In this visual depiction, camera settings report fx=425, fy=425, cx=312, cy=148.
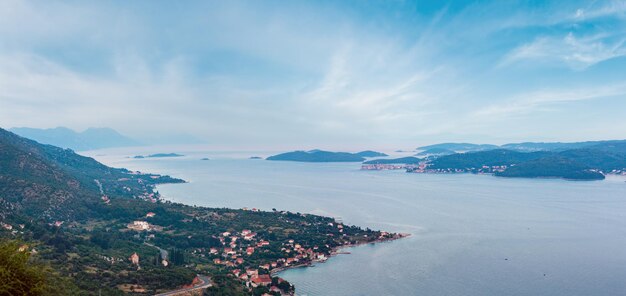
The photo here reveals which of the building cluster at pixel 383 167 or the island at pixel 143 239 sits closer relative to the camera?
the island at pixel 143 239

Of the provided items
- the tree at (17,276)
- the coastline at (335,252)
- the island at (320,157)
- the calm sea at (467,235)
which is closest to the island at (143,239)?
Result: the tree at (17,276)

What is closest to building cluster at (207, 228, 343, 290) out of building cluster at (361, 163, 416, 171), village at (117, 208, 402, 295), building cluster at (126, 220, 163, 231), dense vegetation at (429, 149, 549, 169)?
village at (117, 208, 402, 295)

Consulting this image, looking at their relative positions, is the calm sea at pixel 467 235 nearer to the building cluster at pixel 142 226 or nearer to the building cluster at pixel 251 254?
the building cluster at pixel 251 254

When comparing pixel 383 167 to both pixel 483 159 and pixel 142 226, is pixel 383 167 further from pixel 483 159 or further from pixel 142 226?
pixel 142 226

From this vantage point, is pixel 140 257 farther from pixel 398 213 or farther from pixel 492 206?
pixel 492 206

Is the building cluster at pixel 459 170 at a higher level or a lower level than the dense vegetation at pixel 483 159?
lower

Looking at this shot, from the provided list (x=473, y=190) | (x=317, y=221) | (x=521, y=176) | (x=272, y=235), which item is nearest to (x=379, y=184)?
(x=473, y=190)

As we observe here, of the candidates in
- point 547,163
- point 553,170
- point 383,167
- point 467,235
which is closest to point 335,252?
point 467,235
